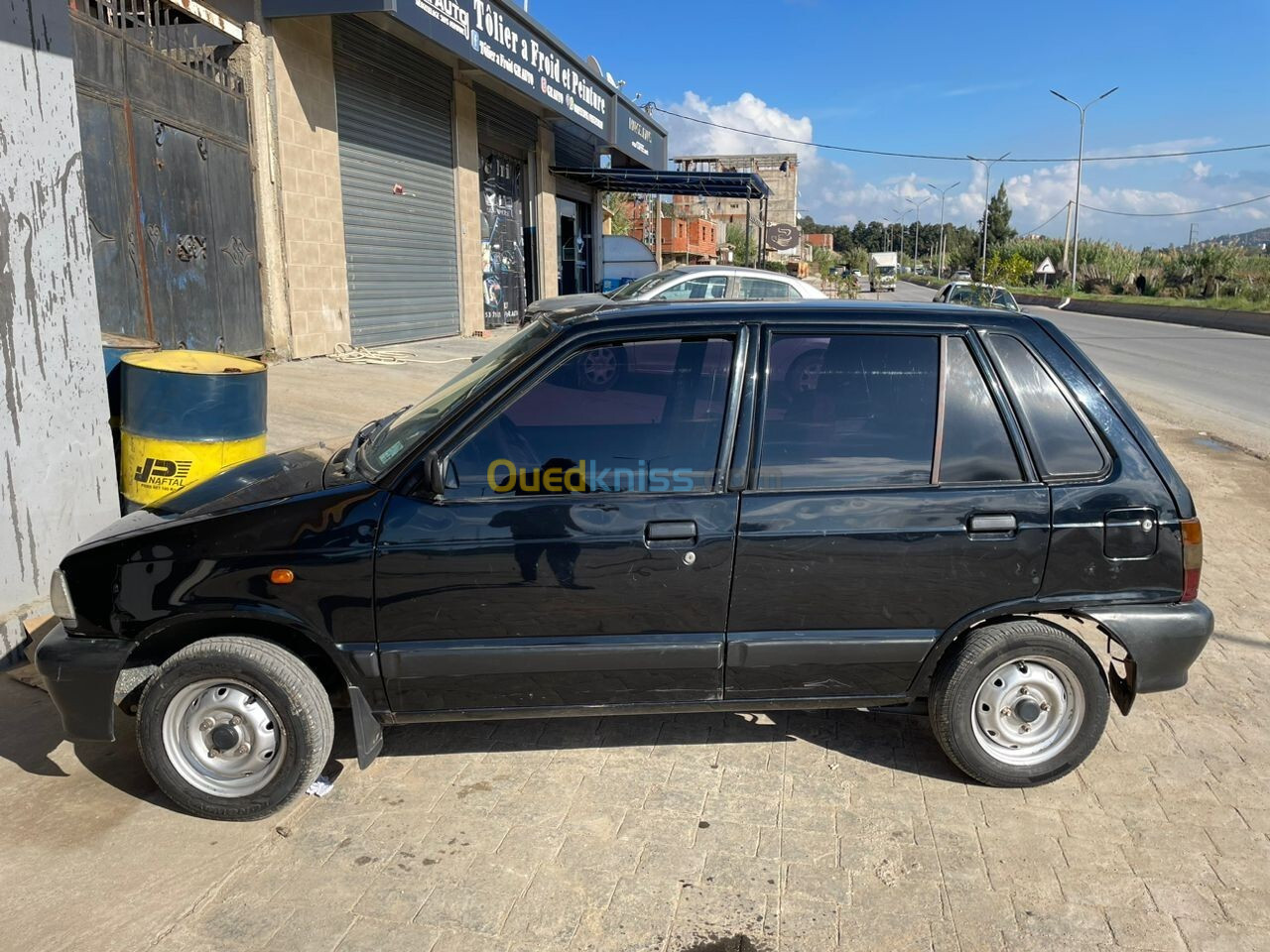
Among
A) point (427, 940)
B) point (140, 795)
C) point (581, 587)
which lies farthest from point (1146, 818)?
point (140, 795)

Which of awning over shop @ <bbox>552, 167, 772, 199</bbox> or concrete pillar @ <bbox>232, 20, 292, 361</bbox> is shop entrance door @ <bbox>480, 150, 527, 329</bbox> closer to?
awning over shop @ <bbox>552, 167, 772, 199</bbox>

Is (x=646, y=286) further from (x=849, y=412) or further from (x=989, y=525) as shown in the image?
(x=989, y=525)

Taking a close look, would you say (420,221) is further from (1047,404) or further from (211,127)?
(1047,404)

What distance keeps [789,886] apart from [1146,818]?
134cm

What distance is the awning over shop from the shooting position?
22.6m

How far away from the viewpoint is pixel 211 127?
31.5 ft

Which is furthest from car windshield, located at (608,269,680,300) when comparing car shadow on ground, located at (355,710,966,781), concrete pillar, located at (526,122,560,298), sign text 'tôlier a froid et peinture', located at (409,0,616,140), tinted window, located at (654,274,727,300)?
concrete pillar, located at (526,122,560,298)

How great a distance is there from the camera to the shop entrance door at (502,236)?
18422mm

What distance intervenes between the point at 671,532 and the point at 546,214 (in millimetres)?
19709

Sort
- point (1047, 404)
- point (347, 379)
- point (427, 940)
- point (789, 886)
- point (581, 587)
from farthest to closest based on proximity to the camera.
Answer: point (347, 379) → point (1047, 404) → point (581, 587) → point (789, 886) → point (427, 940)

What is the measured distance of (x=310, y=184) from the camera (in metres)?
11.5

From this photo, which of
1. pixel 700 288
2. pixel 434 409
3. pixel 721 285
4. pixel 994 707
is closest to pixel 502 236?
pixel 700 288

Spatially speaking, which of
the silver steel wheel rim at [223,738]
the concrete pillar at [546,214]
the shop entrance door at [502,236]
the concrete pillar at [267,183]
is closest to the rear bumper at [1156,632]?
the silver steel wheel rim at [223,738]

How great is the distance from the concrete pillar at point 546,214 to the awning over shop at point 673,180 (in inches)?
20.6
